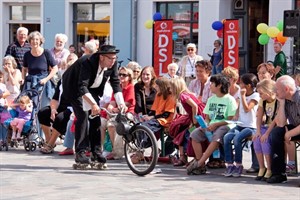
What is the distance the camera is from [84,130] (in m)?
11.4

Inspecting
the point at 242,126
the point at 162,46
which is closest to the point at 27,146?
the point at 242,126

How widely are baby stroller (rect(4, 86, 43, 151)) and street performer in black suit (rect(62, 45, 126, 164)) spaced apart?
231 cm

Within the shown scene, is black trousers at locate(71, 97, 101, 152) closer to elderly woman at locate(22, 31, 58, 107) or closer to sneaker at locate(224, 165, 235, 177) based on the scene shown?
sneaker at locate(224, 165, 235, 177)

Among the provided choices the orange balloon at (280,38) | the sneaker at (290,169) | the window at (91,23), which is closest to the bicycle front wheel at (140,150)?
the sneaker at (290,169)

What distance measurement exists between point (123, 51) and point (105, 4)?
1805 mm

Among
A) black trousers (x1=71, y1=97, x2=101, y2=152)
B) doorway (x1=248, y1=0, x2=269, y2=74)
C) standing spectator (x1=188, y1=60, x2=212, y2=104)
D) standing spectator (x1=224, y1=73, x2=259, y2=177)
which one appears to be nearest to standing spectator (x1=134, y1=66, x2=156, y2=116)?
standing spectator (x1=188, y1=60, x2=212, y2=104)

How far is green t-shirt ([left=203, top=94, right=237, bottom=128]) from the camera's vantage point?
1093cm

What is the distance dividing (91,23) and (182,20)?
3.23 m

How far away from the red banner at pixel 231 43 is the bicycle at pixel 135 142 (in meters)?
8.52

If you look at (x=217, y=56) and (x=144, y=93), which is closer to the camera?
(x=144, y=93)

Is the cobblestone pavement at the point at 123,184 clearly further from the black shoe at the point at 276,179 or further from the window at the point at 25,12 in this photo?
the window at the point at 25,12

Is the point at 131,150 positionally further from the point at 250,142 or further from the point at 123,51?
the point at 123,51

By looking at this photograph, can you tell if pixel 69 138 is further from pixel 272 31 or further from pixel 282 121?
pixel 272 31

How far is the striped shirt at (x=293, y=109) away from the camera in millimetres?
10133
